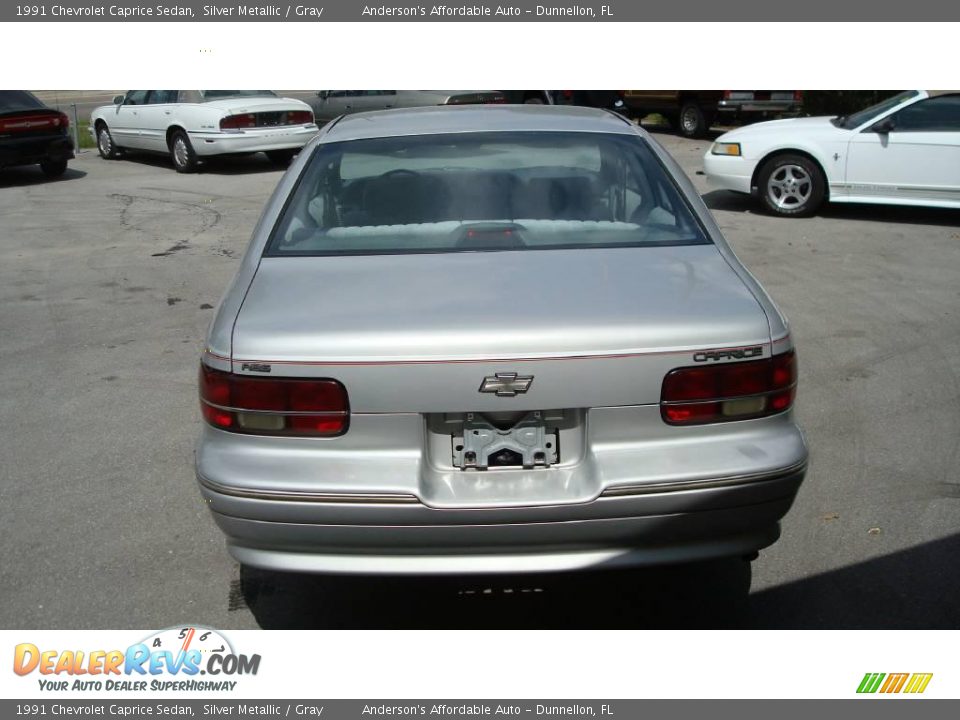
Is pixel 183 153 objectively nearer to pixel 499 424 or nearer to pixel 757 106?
pixel 757 106

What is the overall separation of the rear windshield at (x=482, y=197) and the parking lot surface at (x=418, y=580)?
1244 mm

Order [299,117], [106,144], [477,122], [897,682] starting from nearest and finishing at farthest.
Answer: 1. [897,682]
2. [477,122]
3. [299,117]
4. [106,144]

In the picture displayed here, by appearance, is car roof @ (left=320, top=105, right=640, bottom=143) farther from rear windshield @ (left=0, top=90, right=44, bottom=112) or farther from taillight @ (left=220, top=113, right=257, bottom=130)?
rear windshield @ (left=0, top=90, right=44, bottom=112)

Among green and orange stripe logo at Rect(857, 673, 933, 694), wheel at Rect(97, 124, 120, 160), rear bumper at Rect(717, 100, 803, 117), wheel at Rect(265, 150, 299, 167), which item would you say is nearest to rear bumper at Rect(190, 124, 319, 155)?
wheel at Rect(265, 150, 299, 167)

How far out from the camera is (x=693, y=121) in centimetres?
1969

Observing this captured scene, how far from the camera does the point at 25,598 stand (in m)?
3.86

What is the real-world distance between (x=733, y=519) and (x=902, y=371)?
143 inches

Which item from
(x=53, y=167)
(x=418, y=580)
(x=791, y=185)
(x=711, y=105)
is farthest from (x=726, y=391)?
(x=711, y=105)

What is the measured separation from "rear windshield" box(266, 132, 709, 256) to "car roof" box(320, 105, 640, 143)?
7 cm

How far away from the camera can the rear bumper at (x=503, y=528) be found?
298 centimetres

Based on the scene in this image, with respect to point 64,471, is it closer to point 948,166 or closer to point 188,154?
point 948,166

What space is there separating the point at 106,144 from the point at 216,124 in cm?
420

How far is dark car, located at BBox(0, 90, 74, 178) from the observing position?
14.8 meters

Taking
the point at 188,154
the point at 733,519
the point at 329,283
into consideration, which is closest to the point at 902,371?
the point at 733,519
